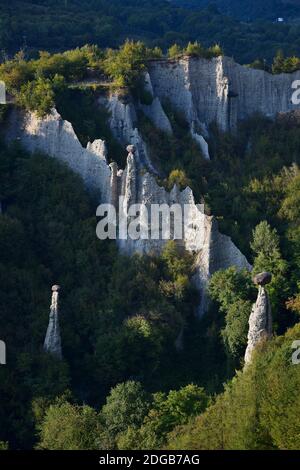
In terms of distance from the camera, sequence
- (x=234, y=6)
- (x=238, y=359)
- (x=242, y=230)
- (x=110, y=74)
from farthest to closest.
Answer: (x=234, y=6)
(x=110, y=74)
(x=242, y=230)
(x=238, y=359)

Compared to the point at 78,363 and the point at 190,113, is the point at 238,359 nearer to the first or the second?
the point at 78,363

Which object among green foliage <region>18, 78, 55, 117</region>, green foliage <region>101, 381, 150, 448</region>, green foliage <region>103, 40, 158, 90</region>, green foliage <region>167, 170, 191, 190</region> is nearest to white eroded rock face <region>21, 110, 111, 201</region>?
green foliage <region>18, 78, 55, 117</region>

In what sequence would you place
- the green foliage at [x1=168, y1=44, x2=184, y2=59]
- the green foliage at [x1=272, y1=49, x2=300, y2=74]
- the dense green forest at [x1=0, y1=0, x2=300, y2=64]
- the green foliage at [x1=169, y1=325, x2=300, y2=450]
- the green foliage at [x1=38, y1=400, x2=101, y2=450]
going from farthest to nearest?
the dense green forest at [x1=0, y1=0, x2=300, y2=64], the green foliage at [x1=272, y1=49, x2=300, y2=74], the green foliage at [x1=168, y1=44, x2=184, y2=59], the green foliage at [x1=38, y1=400, x2=101, y2=450], the green foliage at [x1=169, y1=325, x2=300, y2=450]

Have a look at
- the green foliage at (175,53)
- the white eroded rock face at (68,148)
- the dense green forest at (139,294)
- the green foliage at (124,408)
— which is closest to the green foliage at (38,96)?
the dense green forest at (139,294)

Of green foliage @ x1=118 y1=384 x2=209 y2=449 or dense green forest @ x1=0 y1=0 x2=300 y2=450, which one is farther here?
dense green forest @ x1=0 y1=0 x2=300 y2=450

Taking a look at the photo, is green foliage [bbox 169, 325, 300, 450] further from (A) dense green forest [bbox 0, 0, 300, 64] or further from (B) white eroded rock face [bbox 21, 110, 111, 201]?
(A) dense green forest [bbox 0, 0, 300, 64]

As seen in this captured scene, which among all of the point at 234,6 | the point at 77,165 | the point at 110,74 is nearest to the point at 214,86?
the point at 110,74

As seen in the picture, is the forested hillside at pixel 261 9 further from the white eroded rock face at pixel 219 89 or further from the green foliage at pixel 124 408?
the green foliage at pixel 124 408
